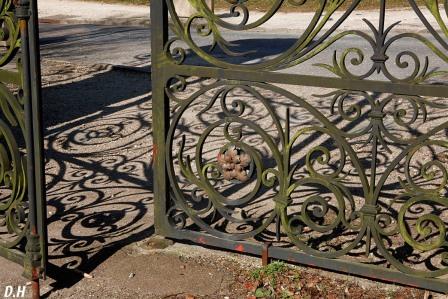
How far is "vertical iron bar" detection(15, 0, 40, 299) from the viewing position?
3.71 metres

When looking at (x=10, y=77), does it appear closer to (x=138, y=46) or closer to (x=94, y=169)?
(x=94, y=169)

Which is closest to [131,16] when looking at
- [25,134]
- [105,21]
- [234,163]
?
[105,21]

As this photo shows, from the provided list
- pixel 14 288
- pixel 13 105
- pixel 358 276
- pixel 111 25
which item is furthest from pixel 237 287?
pixel 111 25

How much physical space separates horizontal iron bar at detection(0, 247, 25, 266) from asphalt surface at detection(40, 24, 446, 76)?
7.02 meters

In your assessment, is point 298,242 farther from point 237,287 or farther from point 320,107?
point 320,107

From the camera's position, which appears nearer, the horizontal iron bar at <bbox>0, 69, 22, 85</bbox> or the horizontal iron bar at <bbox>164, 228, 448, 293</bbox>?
the horizontal iron bar at <bbox>164, 228, 448, 293</bbox>

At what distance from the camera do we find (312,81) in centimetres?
383

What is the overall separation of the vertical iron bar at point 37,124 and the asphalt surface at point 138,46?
7.17 meters

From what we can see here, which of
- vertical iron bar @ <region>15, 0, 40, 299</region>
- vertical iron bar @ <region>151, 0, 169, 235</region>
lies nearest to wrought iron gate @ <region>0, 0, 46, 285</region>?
vertical iron bar @ <region>15, 0, 40, 299</region>

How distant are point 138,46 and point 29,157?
420 inches

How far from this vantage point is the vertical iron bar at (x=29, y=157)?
3705 mm

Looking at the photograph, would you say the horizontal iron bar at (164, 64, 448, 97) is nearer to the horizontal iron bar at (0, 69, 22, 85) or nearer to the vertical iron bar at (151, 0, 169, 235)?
the vertical iron bar at (151, 0, 169, 235)

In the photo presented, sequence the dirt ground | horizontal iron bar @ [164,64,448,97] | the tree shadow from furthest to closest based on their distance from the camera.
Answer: the tree shadow → the dirt ground → horizontal iron bar @ [164,64,448,97]

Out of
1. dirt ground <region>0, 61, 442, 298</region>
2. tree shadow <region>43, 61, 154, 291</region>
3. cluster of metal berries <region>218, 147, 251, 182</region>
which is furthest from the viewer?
tree shadow <region>43, 61, 154, 291</region>
